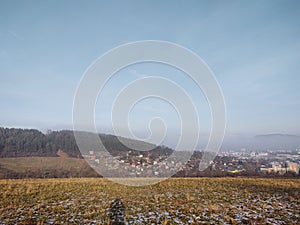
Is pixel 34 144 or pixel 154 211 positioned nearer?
pixel 154 211

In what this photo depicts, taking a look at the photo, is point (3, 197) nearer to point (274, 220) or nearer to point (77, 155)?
point (274, 220)

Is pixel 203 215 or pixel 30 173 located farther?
pixel 30 173

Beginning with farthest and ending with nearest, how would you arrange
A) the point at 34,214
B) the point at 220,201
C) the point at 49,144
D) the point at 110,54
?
the point at 49,144, the point at 110,54, the point at 220,201, the point at 34,214

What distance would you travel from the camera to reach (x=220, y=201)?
33.1 feet

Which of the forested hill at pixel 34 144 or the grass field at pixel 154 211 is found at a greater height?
the forested hill at pixel 34 144

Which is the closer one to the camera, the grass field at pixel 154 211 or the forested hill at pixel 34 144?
the grass field at pixel 154 211

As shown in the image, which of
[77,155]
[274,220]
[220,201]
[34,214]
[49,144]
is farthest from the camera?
[49,144]

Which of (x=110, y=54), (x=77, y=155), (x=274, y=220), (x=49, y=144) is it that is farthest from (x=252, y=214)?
(x=49, y=144)

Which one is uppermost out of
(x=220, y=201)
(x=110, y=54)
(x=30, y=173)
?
(x=110, y=54)

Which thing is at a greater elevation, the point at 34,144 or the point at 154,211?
the point at 34,144

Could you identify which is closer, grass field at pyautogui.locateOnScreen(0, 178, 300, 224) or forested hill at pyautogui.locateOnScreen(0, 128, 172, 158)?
grass field at pyautogui.locateOnScreen(0, 178, 300, 224)

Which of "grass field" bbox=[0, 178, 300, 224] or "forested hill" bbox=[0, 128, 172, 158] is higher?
"forested hill" bbox=[0, 128, 172, 158]

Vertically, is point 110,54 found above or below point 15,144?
above

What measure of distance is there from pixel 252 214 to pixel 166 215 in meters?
3.27
